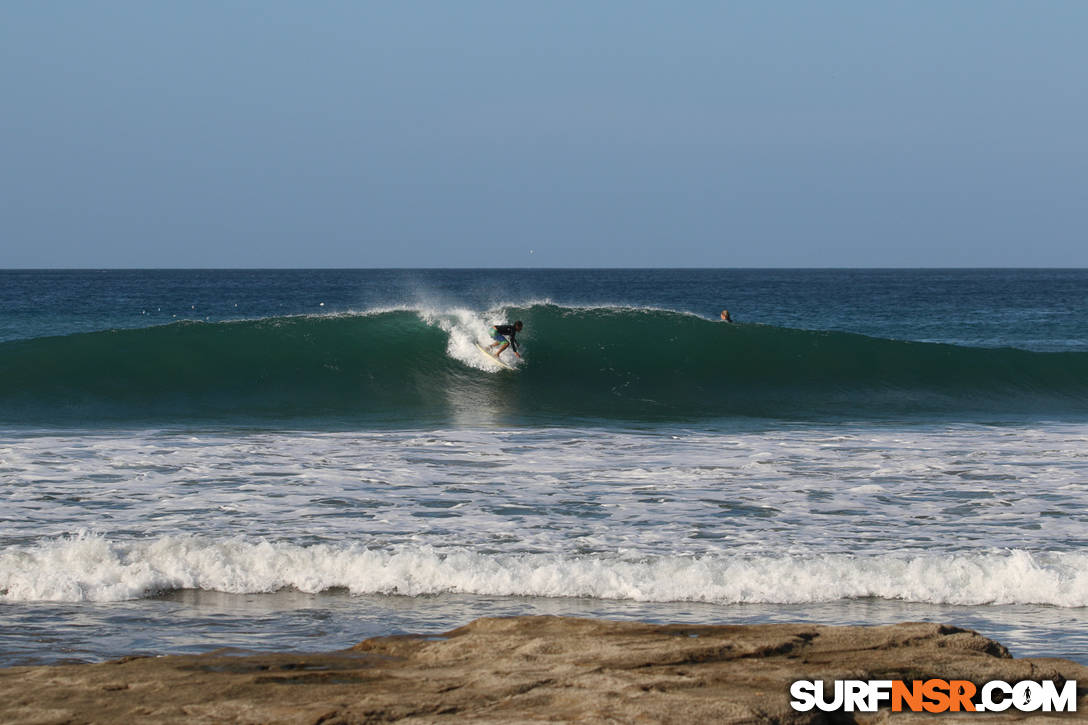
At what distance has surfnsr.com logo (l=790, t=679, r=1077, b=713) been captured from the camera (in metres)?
4.32

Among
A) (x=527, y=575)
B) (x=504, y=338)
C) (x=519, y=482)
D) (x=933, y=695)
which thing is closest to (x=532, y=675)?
(x=933, y=695)

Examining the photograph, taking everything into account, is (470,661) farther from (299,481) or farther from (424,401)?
(424,401)

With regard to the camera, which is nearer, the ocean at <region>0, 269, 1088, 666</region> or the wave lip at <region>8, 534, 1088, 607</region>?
the ocean at <region>0, 269, 1088, 666</region>

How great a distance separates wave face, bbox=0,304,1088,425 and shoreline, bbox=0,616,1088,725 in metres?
11.2

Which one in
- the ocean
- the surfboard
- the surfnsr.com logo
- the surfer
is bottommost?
the ocean

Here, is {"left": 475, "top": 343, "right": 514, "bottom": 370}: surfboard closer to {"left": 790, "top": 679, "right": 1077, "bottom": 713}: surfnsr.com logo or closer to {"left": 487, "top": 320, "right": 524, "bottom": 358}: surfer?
{"left": 487, "top": 320, "right": 524, "bottom": 358}: surfer

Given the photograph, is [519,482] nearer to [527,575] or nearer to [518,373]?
[527,575]

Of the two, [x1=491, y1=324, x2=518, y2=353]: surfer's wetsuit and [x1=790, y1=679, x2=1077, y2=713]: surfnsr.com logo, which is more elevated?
[x1=491, y1=324, x2=518, y2=353]: surfer's wetsuit

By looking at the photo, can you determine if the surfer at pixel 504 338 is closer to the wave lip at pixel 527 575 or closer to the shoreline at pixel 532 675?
the wave lip at pixel 527 575

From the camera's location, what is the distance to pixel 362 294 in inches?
3059

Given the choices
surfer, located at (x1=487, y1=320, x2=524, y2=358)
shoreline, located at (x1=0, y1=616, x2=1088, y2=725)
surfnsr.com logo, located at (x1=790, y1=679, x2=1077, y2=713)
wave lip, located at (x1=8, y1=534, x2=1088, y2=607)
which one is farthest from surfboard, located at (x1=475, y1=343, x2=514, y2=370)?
surfnsr.com logo, located at (x1=790, y1=679, x2=1077, y2=713)

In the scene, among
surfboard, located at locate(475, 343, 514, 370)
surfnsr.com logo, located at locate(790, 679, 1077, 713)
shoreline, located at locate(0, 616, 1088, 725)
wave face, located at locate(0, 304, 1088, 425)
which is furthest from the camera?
surfboard, located at locate(475, 343, 514, 370)

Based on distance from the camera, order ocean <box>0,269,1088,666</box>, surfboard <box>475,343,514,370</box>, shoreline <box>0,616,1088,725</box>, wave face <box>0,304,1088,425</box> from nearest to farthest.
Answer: shoreline <box>0,616,1088,725</box> → ocean <box>0,269,1088,666</box> → wave face <box>0,304,1088,425</box> → surfboard <box>475,343,514,370</box>

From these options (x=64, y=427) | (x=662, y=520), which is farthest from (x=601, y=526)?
(x=64, y=427)
